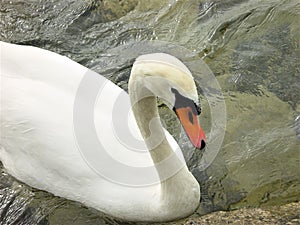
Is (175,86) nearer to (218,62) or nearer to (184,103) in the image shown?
(184,103)

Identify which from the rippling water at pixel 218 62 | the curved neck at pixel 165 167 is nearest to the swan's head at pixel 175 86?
the curved neck at pixel 165 167

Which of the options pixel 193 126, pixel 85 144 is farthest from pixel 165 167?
pixel 193 126

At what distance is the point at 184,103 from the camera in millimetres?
2596

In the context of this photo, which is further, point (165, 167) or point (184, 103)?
point (165, 167)

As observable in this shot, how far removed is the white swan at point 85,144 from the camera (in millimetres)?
3240

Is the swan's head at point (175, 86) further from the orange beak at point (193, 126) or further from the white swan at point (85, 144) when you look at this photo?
the white swan at point (85, 144)

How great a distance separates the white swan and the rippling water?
0.23 m

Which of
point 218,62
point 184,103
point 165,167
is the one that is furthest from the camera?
point 218,62

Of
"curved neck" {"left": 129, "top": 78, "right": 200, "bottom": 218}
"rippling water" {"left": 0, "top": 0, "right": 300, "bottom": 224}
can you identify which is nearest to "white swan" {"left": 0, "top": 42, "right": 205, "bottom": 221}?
"curved neck" {"left": 129, "top": 78, "right": 200, "bottom": 218}

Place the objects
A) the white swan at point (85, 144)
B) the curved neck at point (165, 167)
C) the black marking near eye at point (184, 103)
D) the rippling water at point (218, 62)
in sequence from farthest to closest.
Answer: the rippling water at point (218, 62) < the white swan at point (85, 144) < the curved neck at point (165, 167) < the black marking near eye at point (184, 103)

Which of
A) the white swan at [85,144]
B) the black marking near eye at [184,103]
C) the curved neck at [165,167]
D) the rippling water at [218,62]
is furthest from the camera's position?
the rippling water at [218,62]

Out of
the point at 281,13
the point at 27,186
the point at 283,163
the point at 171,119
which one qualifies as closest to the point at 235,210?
the point at 283,163

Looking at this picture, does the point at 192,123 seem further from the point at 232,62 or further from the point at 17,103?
the point at 232,62

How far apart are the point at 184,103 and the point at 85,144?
89 centimetres
